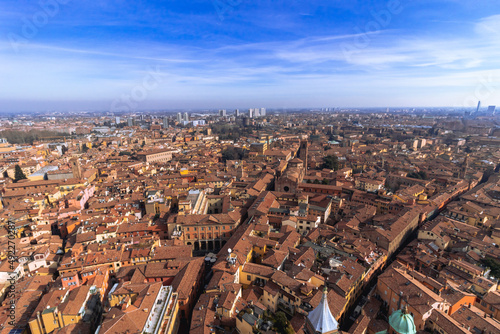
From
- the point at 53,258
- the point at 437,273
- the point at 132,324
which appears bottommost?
the point at 53,258

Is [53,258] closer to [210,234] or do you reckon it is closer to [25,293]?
[25,293]

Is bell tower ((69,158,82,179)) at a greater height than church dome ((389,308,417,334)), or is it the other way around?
church dome ((389,308,417,334))

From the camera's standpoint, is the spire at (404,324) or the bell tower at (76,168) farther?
the bell tower at (76,168)

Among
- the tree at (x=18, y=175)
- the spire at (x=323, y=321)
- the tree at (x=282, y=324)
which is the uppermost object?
the spire at (x=323, y=321)

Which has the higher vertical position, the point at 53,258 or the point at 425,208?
the point at 425,208

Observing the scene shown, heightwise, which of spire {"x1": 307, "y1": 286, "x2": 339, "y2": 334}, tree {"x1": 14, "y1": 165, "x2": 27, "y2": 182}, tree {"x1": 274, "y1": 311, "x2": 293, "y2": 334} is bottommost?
tree {"x1": 14, "y1": 165, "x2": 27, "y2": 182}

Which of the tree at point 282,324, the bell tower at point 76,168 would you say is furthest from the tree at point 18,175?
the tree at point 282,324

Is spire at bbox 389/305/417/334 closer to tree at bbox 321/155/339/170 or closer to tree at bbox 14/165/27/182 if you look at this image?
tree at bbox 321/155/339/170

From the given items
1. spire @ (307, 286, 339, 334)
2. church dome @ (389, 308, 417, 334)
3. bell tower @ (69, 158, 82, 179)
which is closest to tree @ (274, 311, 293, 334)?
spire @ (307, 286, 339, 334)

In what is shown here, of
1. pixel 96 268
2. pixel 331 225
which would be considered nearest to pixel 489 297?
pixel 331 225

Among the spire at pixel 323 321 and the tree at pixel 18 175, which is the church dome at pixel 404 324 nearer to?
the spire at pixel 323 321

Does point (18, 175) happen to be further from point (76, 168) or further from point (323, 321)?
point (323, 321)
